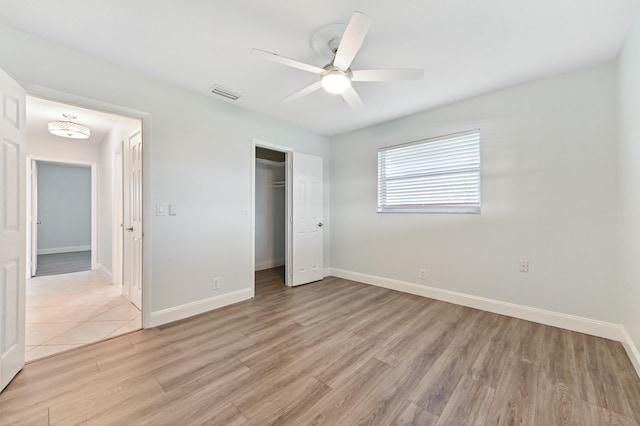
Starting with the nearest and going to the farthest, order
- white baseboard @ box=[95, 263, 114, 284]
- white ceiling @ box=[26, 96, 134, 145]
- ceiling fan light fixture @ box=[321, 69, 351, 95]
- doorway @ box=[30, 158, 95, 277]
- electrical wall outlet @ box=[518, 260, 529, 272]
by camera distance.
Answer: ceiling fan light fixture @ box=[321, 69, 351, 95]
electrical wall outlet @ box=[518, 260, 529, 272]
white ceiling @ box=[26, 96, 134, 145]
white baseboard @ box=[95, 263, 114, 284]
doorway @ box=[30, 158, 95, 277]

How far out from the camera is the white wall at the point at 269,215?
5.36m

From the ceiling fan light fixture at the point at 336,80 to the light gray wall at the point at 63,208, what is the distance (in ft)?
27.6

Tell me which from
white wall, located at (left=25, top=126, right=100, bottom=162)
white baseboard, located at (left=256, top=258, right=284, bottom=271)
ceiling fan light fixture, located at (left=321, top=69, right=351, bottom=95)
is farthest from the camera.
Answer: white baseboard, located at (left=256, top=258, right=284, bottom=271)

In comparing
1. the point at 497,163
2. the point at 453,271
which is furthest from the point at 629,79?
the point at 453,271

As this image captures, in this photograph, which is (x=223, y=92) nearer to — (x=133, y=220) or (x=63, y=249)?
(x=133, y=220)

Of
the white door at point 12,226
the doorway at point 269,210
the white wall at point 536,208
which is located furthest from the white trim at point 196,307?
the white wall at point 536,208

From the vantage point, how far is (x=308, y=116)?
3666 millimetres

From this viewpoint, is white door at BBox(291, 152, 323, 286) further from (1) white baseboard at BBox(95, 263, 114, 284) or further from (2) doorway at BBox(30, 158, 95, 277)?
(2) doorway at BBox(30, 158, 95, 277)

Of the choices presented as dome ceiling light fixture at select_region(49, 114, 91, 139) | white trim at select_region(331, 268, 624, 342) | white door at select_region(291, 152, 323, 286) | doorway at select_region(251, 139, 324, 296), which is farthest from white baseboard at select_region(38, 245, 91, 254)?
white trim at select_region(331, 268, 624, 342)

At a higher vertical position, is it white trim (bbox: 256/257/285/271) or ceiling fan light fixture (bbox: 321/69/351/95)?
ceiling fan light fixture (bbox: 321/69/351/95)

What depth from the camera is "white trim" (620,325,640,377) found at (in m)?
1.82

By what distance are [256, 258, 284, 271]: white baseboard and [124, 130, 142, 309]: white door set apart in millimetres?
2268

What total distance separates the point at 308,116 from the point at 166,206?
7.21 feet

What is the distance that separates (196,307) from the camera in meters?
2.88
